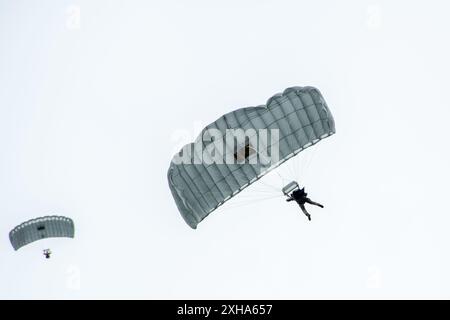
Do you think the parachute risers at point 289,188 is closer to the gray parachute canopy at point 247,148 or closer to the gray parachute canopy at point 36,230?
the gray parachute canopy at point 247,148

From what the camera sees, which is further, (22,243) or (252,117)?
(22,243)

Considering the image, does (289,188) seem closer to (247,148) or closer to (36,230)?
(247,148)

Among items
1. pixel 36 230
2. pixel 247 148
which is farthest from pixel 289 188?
pixel 36 230

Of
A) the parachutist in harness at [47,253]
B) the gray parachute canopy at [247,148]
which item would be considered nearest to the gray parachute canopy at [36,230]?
the parachutist in harness at [47,253]

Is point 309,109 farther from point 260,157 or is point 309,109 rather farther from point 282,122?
point 260,157
